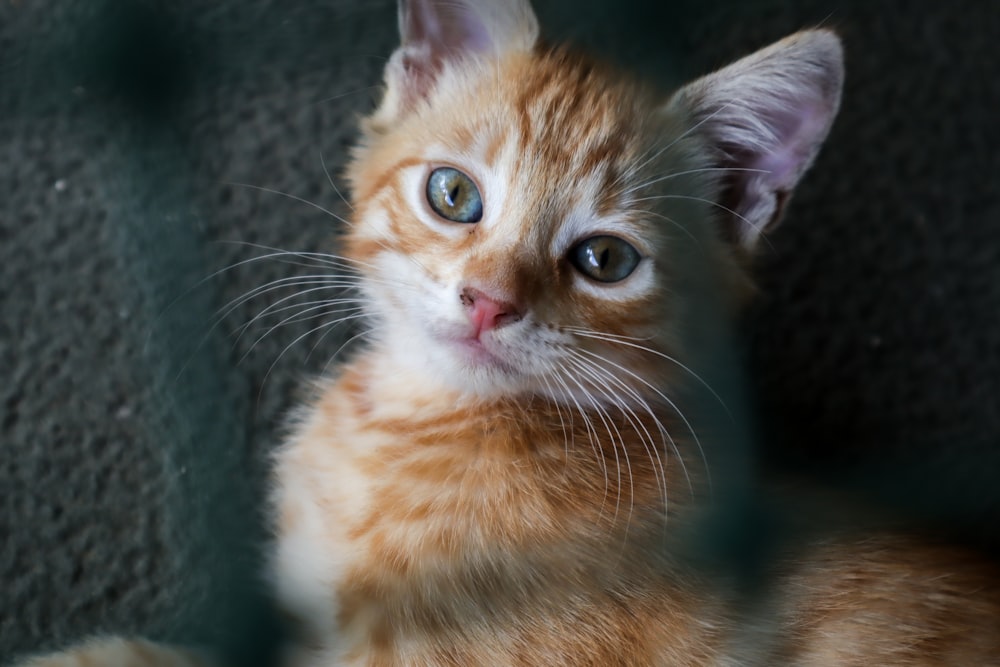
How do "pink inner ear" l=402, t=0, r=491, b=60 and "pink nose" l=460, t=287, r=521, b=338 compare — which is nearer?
"pink nose" l=460, t=287, r=521, b=338

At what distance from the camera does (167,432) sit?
1.23 metres

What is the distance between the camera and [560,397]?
1.03 meters

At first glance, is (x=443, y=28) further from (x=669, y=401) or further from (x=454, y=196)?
(x=669, y=401)

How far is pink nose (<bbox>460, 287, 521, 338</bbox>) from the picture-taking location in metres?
0.90

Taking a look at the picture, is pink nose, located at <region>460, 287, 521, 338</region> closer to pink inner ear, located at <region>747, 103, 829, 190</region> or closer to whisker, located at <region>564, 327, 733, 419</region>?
whisker, located at <region>564, 327, 733, 419</region>

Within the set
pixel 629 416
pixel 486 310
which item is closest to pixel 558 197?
pixel 486 310

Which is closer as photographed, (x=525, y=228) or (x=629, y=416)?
(x=525, y=228)

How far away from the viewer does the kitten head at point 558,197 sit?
0.96 meters

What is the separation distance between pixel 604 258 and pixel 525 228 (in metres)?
0.10

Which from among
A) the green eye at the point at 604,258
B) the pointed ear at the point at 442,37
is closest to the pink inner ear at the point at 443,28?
the pointed ear at the point at 442,37

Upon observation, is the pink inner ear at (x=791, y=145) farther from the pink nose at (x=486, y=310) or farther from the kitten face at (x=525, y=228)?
the pink nose at (x=486, y=310)

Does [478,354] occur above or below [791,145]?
below

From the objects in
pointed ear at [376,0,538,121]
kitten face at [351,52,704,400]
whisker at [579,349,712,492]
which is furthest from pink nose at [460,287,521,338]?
pointed ear at [376,0,538,121]

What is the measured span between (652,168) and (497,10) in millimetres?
253
